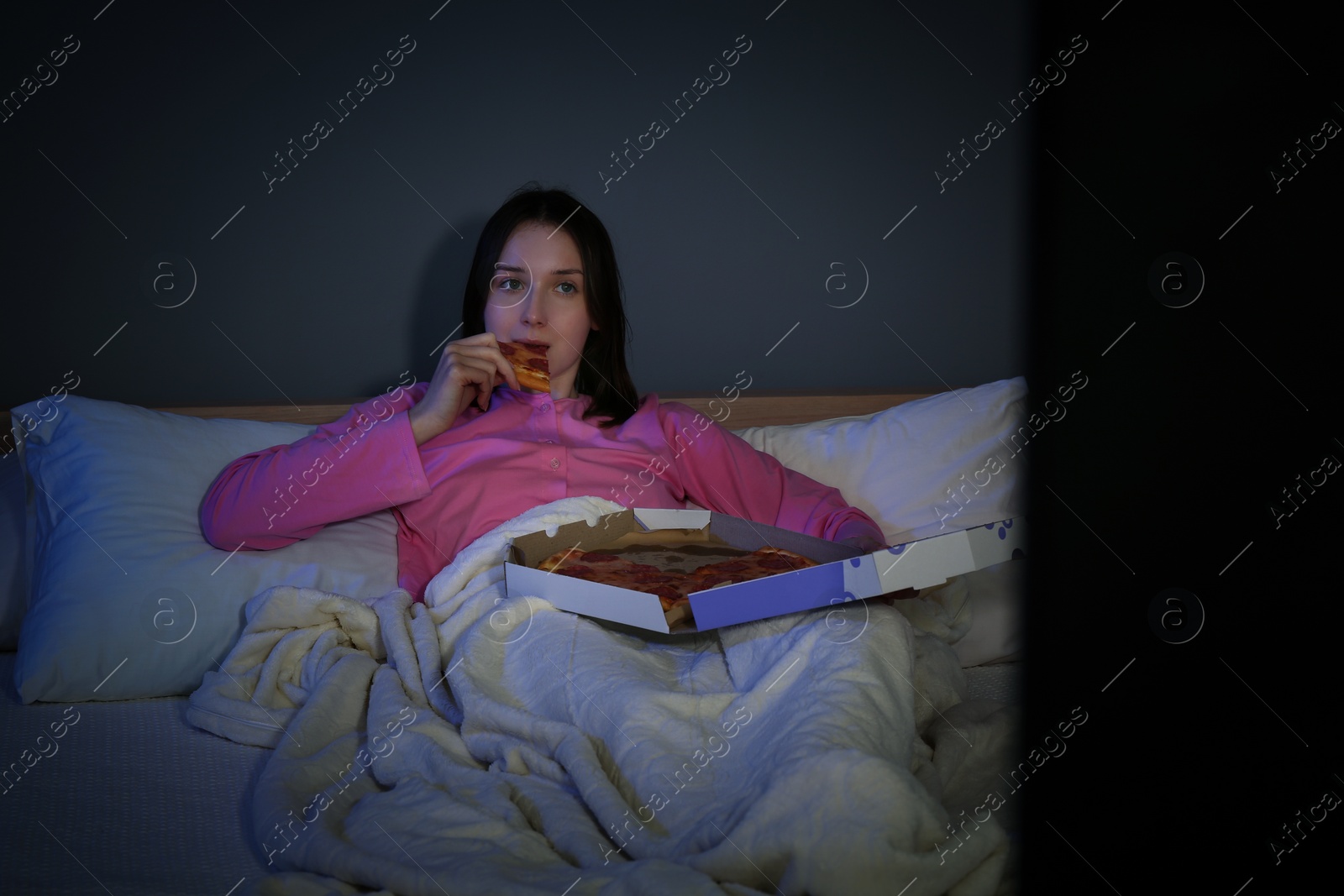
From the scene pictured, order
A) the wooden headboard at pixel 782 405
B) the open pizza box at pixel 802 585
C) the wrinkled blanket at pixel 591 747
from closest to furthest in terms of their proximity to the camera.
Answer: the wrinkled blanket at pixel 591 747
the open pizza box at pixel 802 585
the wooden headboard at pixel 782 405

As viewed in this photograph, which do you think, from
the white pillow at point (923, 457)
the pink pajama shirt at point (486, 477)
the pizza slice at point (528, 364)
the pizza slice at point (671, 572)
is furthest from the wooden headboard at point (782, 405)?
the pizza slice at point (671, 572)

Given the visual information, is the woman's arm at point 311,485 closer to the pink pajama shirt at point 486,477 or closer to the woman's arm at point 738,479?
the pink pajama shirt at point 486,477

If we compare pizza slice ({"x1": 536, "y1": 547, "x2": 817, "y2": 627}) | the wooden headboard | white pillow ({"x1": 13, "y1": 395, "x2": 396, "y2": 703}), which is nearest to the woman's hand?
white pillow ({"x1": 13, "y1": 395, "x2": 396, "y2": 703})

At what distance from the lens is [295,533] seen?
128 centimetres

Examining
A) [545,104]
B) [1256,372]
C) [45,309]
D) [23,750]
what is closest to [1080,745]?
[1256,372]

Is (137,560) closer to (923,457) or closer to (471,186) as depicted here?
(471,186)

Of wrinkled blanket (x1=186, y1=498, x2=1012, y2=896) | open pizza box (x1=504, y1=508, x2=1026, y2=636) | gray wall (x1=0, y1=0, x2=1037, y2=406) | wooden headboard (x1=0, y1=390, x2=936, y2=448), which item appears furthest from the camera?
wooden headboard (x1=0, y1=390, x2=936, y2=448)

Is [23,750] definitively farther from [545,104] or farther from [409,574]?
[545,104]

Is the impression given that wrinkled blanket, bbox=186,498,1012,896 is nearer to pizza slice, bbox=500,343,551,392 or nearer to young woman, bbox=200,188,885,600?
young woman, bbox=200,188,885,600

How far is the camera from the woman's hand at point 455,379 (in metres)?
1.29

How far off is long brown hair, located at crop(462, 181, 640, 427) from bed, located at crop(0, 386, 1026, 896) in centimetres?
36

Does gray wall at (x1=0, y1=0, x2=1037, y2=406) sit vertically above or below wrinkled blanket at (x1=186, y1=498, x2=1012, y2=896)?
above

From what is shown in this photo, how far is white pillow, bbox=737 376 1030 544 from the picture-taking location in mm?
1462

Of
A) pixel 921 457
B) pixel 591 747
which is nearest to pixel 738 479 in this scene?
pixel 921 457
